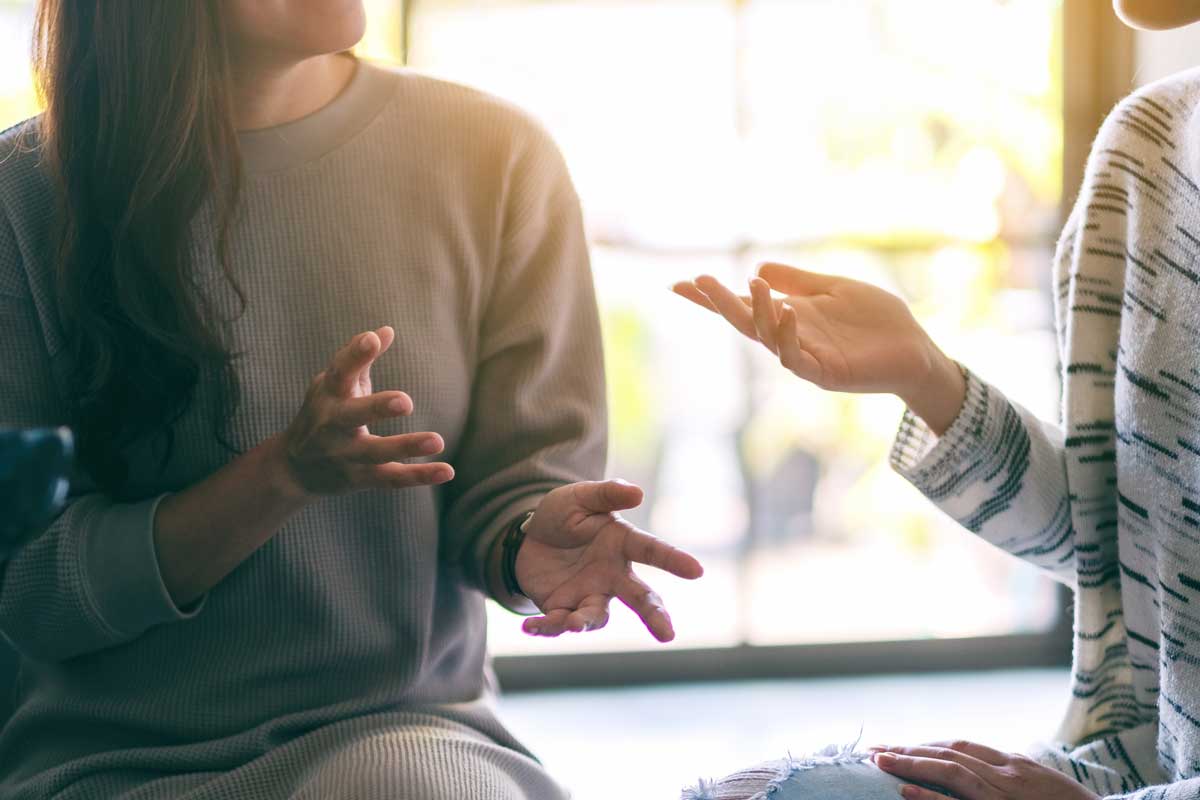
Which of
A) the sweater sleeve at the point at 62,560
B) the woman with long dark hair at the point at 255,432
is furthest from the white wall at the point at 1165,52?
the sweater sleeve at the point at 62,560

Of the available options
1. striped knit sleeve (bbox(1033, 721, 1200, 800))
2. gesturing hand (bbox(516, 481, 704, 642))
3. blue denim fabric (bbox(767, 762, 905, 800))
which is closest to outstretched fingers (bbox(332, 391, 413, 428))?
gesturing hand (bbox(516, 481, 704, 642))

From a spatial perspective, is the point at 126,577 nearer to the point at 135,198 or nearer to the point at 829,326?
the point at 135,198

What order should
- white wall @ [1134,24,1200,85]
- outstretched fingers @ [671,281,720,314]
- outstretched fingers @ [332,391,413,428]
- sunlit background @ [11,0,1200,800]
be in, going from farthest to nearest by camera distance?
sunlit background @ [11,0,1200,800] < white wall @ [1134,24,1200,85] < outstretched fingers @ [671,281,720,314] < outstretched fingers @ [332,391,413,428]

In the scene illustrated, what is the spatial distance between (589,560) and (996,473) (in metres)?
0.39

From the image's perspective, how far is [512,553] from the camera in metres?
1.12

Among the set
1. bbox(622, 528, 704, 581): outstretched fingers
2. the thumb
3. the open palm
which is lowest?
bbox(622, 528, 704, 581): outstretched fingers

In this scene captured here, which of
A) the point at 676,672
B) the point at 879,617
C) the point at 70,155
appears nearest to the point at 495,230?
the point at 70,155

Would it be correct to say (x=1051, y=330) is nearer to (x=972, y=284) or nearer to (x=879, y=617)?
(x=972, y=284)

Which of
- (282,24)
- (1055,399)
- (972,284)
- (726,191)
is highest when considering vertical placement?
(282,24)

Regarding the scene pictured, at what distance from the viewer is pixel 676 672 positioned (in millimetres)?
2750

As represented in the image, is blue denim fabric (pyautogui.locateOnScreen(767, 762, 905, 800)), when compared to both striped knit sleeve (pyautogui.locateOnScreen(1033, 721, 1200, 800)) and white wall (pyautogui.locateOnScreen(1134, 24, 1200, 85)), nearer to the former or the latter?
striped knit sleeve (pyautogui.locateOnScreen(1033, 721, 1200, 800))

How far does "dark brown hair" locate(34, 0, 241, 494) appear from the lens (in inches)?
43.7

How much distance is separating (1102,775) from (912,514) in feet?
5.96

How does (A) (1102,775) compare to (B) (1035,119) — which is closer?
(A) (1102,775)
